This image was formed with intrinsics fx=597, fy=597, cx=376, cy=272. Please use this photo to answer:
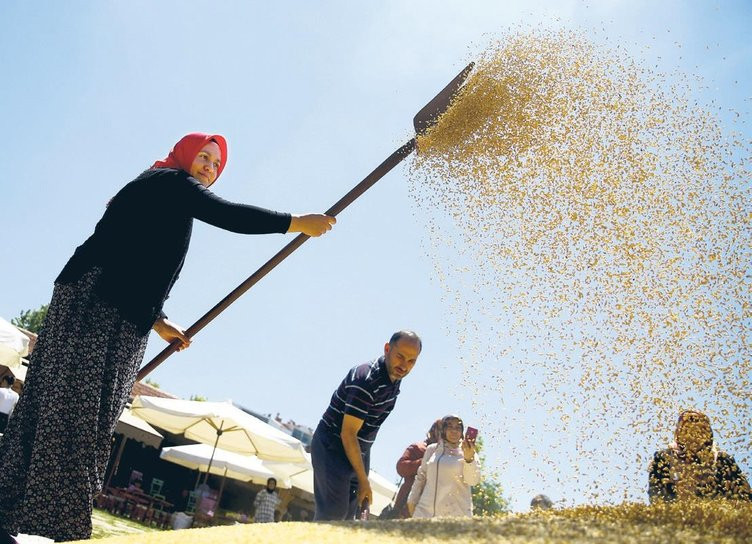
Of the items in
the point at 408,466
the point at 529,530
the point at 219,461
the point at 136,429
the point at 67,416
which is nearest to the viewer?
the point at 529,530

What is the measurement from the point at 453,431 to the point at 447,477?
33 cm

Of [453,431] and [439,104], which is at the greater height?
[439,104]

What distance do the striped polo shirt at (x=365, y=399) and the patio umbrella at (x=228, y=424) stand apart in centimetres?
763

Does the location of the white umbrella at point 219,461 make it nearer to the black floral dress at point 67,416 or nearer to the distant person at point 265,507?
the distant person at point 265,507

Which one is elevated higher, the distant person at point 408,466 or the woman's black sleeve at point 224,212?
the woman's black sleeve at point 224,212

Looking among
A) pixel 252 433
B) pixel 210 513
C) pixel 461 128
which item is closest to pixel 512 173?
pixel 461 128

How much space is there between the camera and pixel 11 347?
7.44 metres

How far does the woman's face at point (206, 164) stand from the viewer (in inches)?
104

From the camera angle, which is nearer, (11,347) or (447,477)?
(447,477)

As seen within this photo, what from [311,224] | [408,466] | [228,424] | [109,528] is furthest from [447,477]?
[228,424]

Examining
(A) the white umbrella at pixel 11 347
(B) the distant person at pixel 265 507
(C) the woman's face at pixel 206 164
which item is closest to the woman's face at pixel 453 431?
(C) the woman's face at pixel 206 164

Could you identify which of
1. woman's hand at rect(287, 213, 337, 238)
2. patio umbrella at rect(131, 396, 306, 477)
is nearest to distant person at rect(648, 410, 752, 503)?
woman's hand at rect(287, 213, 337, 238)

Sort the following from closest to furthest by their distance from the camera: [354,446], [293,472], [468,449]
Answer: [354,446]
[468,449]
[293,472]

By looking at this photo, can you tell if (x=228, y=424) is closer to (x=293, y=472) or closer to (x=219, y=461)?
(x=219, y=461)
